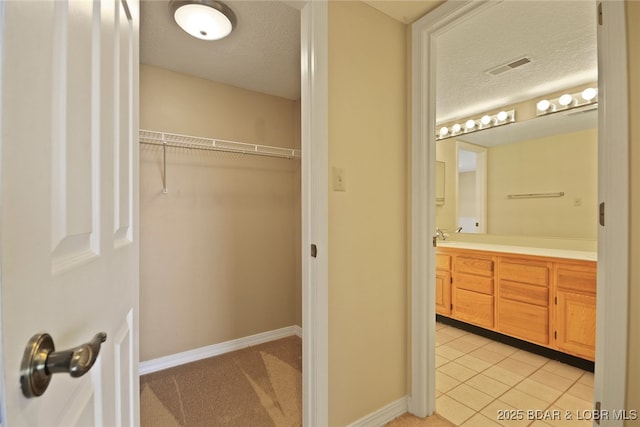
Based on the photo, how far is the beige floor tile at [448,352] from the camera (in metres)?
2.34

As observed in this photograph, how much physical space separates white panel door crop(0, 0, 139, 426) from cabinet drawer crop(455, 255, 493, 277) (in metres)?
2.79

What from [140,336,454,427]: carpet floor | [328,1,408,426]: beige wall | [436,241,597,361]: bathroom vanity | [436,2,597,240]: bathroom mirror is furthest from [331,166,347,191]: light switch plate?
[436,241,597,361]: bathroom vanity

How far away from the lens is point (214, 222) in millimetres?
2352

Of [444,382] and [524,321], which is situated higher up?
[524,321]

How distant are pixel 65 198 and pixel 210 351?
2272 mm

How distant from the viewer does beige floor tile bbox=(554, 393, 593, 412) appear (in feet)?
5.53

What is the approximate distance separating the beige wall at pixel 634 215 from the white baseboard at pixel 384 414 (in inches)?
37.3

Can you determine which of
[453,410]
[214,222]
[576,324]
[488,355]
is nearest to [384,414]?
[453,410]

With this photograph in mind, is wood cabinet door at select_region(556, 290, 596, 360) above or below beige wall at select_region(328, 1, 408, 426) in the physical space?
below

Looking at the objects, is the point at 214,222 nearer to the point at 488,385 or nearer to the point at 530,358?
the point at 488,385

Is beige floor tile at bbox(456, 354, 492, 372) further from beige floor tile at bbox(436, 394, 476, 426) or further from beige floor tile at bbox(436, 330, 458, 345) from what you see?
beige floor tile at bbox(436, 394, 476, 426)

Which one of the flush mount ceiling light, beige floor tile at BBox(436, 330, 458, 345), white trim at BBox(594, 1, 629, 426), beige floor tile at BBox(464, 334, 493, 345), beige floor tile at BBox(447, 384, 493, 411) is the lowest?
beige floor tile at BBox(436, 330, 458, 345)

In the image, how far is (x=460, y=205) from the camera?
10.8ft

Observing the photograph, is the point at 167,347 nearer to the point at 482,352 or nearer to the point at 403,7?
the point at 482,352
